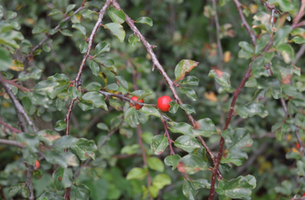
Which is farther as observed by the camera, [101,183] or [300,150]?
[101,183]

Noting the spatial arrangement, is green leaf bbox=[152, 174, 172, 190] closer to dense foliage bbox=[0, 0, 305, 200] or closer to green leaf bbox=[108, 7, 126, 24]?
dense foliage bbox=[0, 0, 305, 200]

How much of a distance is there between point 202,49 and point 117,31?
6.07 ft

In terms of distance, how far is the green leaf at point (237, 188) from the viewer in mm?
848

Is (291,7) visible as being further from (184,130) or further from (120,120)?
(120,120)

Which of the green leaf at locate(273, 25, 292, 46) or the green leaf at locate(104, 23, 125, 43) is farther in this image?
the green leaf at locate(104, 23, 125, 43)

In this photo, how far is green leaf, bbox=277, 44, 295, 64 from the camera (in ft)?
2.16

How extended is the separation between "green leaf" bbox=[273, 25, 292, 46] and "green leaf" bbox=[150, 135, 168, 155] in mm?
457

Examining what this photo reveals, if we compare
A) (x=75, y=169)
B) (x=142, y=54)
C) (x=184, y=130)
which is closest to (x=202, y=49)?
(x=142, y=54)

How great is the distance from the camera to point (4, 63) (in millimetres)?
582

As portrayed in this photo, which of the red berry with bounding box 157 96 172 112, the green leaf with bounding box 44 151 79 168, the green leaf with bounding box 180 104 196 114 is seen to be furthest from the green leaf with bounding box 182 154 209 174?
the green leaf with bounding box 44 151 79 168

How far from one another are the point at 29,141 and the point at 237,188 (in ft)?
2.07

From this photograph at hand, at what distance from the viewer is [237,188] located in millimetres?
860

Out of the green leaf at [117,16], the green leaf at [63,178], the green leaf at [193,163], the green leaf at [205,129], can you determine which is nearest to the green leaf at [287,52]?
the green leaf at [205,129]

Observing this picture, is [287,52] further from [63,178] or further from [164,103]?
[63,178]
